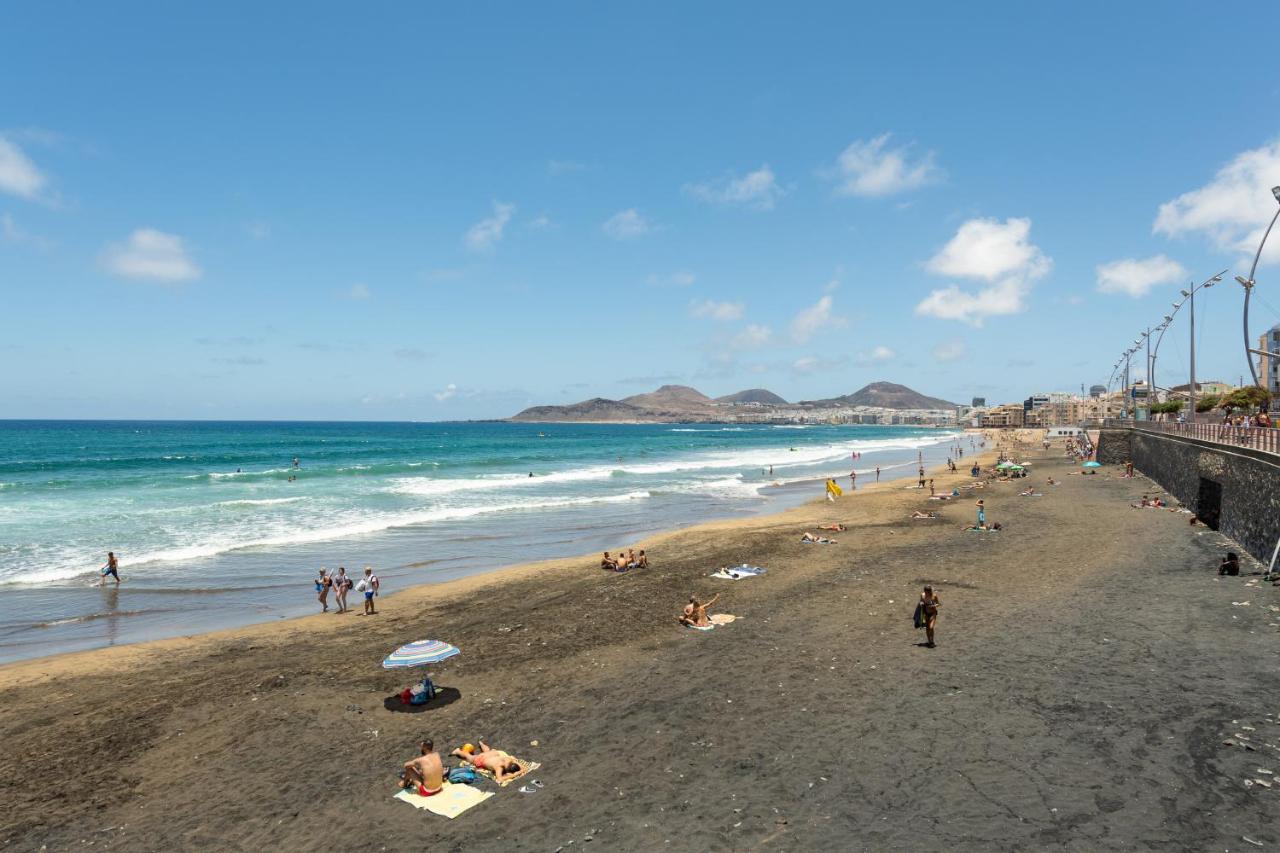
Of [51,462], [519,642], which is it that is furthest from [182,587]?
[51,462]

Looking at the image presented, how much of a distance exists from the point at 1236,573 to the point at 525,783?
781 inches

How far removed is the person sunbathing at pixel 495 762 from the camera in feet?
30.6

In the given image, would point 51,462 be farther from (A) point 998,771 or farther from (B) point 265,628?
(A) point 998,771

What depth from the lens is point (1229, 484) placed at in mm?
24453

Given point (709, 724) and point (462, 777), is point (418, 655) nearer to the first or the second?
point (462, 777)

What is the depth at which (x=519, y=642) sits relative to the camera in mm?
15398

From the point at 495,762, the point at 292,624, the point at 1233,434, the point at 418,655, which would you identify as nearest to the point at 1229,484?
the point at 1233,434

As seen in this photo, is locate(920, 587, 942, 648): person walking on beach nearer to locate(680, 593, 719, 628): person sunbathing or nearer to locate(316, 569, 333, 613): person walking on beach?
locate(680, 593, 719, 628): person sunbathing

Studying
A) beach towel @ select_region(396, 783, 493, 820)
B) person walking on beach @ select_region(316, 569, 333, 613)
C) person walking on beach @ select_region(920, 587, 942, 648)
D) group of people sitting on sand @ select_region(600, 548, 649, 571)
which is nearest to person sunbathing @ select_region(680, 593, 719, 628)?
person walking on beach @ select_region(920, 587, 942, 648)

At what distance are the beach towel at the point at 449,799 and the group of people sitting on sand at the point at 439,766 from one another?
0.07 m

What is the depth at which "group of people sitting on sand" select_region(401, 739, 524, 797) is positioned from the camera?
8961mm

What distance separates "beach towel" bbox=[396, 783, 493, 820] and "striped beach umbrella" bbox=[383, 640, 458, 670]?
11.5 ft

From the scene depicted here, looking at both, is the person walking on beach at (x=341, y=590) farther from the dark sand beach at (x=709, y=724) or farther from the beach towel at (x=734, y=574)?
the beach towel at (x=734, y=574)

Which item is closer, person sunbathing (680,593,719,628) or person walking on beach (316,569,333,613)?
person sunbathing (680,593,719,628)
